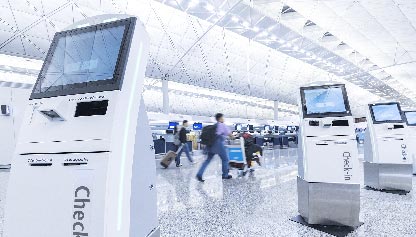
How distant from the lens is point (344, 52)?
52.6ft

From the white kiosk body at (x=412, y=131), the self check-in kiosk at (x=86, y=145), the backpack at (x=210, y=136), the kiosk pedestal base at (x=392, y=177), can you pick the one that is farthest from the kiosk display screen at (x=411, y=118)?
the self check-in kiosk at (x=86, y=145)

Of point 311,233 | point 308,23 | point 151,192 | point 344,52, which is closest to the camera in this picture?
point 151,192

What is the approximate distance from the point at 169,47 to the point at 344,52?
32.7ft

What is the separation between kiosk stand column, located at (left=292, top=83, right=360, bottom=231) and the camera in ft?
9.29

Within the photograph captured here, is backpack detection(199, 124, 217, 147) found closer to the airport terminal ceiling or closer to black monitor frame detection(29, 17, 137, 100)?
the airport terminal ceiling

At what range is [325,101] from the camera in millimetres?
3023

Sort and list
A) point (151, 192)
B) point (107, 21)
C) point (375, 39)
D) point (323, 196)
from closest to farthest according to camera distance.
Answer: point (107, 21), point (151, 192), point (323, 196), point (375, 39)

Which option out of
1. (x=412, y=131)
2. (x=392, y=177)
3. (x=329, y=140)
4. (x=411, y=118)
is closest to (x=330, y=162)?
(x=329, y=140)

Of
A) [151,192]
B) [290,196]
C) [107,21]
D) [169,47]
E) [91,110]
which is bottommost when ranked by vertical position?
[290,196]

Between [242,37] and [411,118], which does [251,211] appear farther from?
[242,37]

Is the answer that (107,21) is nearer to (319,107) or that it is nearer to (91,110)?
(91,110)

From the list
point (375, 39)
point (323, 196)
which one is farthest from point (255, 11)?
point (323, 196)

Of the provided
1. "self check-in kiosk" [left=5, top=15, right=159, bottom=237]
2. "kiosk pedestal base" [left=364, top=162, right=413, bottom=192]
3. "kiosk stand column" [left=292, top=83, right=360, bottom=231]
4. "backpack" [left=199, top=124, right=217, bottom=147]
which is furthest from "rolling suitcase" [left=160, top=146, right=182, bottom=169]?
"self check-in kiosk" [left=5, top=15, right=159, bottom=237]

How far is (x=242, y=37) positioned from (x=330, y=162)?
41.2 ft
